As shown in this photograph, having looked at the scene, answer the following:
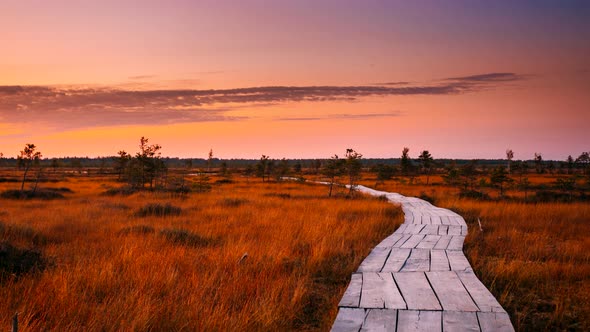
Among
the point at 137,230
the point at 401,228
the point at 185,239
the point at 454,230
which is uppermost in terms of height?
the point at 454,230

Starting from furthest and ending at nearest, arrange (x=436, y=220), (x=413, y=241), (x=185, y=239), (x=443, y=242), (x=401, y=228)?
(x=436, y=220), (x=401, y=228), (x=185, y=239), (x=413, y=241), (x=443, y=242)

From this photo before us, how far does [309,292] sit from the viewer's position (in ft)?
15.6

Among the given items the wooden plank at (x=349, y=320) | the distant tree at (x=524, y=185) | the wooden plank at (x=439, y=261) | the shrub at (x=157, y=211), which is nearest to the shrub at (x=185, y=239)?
the wooden plank at (x=439, y=261)

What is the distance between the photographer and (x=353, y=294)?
4.31 metres

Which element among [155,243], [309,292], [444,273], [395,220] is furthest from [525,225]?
[155,243]

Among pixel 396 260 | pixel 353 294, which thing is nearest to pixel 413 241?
pixel 396 260

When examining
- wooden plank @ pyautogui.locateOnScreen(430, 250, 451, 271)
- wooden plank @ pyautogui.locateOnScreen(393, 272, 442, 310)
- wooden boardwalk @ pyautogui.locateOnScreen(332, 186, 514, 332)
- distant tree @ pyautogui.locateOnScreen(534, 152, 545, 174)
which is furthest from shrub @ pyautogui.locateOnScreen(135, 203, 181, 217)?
distant tree @ pyautogui.locateOnScreen(534, 152, 545, 174)

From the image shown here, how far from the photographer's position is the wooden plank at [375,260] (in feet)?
18.0

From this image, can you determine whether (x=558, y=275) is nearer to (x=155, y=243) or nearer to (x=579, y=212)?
(x=155, y=243)

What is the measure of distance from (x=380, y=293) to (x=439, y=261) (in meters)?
2.06

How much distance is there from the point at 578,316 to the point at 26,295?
6086 mm

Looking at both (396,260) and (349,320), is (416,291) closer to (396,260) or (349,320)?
(349,320)

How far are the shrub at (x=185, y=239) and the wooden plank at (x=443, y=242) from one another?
4649 millimetres

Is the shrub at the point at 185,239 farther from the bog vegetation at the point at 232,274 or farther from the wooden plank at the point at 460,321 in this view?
the wooden plank at the point at 460,321
